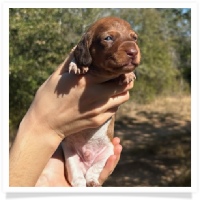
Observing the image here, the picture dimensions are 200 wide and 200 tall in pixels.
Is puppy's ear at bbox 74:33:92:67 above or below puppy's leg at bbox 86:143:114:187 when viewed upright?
above

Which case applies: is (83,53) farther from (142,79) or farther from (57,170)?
(142,79)

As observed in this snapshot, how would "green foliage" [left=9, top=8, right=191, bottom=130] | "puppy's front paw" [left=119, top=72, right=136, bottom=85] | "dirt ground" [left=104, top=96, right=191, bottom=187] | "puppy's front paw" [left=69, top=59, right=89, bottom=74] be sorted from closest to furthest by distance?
"puppy's front paw" [left=69, top=59, right=89, bottom=74] < "puppy's front paw" [left=119, top=72, right=136, bottom=85] < "green foliage" [left=9, top=8, right=191, bottom=130] < "dirt ground" [left=104, top=96, right=191, bottom=187]

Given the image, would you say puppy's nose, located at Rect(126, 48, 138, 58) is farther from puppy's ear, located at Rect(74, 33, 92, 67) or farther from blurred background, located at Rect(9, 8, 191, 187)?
blurred background, located at Rect(9, 8, 191, 187)

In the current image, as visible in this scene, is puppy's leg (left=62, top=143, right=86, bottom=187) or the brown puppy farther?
puppy's leg (left=62, top=143, right=86, bottom=187)

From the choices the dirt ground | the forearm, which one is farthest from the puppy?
the dirt ground

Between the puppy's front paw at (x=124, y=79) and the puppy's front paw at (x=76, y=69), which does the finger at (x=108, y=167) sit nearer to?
the puppy's front paw at (x=124, y=79)

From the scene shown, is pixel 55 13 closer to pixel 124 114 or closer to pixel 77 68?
pixel 77 68
